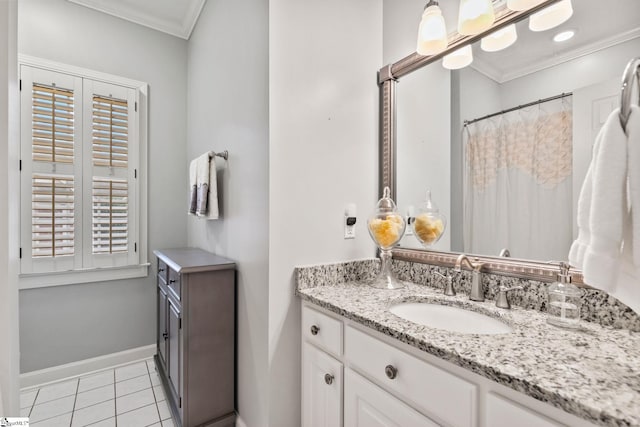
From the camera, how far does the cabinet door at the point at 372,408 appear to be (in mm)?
914

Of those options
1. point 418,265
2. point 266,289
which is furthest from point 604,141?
point 266,289

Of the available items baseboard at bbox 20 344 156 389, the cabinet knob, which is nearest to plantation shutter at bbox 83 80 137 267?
baseboard at bbox 20 344 156 389

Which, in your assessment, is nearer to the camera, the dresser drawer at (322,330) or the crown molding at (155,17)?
the dresser drawer at (322,330)

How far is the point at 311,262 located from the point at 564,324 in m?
1.00

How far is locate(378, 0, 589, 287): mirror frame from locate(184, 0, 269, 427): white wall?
2.32 feet

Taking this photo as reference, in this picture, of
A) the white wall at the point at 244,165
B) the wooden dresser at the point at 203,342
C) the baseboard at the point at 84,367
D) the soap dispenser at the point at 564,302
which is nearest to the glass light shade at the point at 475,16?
the white wall at the point at 244,165

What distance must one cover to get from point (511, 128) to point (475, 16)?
48cm

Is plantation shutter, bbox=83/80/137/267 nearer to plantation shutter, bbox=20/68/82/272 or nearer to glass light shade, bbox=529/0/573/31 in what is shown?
plantation shutter, bbox=20/68/82/272

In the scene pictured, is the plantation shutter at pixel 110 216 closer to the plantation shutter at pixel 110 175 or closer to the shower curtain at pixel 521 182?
the plantation shutter at pixel 110 175

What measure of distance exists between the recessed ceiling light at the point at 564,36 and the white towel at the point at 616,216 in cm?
64

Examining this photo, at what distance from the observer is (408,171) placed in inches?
66.2

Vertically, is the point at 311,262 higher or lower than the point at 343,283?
higher

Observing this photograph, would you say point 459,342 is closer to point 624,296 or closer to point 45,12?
point 624,296

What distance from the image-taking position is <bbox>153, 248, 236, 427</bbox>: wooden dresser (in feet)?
5.20
